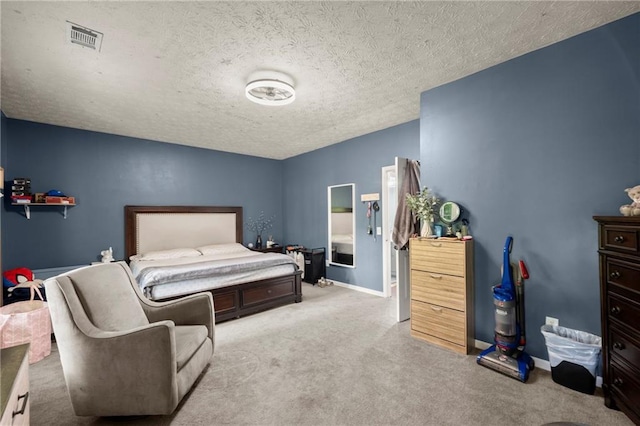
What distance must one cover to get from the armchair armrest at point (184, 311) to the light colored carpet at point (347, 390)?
1.42 feet

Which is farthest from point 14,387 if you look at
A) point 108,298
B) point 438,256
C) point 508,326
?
point 508,326

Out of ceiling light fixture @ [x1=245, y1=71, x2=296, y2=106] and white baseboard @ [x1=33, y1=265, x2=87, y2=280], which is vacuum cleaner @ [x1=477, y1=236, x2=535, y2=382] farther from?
white baseboard @ [x1=33, y1=265, x2=87, y2=280]

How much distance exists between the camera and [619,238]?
177 cm

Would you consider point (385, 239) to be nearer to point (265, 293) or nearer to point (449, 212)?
point (449, 212)

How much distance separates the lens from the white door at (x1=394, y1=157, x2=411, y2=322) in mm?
3449

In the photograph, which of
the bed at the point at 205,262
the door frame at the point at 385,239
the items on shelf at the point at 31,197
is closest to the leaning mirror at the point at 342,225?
the door frame at the point at 385,239

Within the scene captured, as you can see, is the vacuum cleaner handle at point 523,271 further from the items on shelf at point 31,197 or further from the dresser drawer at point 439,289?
the items on shelf at point 31,197

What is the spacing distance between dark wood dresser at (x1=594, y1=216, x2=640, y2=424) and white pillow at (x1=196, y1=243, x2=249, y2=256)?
4644 mm

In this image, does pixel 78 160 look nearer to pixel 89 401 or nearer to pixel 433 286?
pixel 89 401

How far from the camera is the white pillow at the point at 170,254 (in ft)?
14.3

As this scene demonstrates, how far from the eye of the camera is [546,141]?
2.34 metres

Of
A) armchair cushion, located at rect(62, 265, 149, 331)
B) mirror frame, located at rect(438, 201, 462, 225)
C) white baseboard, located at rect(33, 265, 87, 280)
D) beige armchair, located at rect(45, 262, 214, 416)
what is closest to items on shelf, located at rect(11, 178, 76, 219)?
white baseboard, located at rect(33, 265, 87, 280)

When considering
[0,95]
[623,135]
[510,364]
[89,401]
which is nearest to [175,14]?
[89,401]

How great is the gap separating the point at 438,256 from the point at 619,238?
4.15ft
